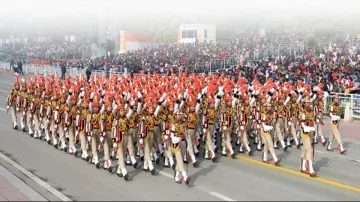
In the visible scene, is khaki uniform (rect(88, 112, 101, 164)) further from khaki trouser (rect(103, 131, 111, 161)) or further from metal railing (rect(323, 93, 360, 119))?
metal railing (rect(323, 93, 360, 119))

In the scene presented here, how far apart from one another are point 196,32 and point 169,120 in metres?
47.6

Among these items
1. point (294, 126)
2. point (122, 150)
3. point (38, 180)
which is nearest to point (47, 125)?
point (38, 180)

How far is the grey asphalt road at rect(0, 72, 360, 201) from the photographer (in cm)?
1062

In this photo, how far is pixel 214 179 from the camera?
39.3 feet

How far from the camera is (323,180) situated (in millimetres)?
11969

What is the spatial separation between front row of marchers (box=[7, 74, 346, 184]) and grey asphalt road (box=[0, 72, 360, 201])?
34 centimetres

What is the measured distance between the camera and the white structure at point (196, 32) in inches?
2320

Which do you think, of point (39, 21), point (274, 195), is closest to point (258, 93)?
point (274, 195)

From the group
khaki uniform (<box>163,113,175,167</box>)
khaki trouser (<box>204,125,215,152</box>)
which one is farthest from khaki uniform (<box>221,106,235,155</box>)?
khaki uniform (<box>163,113,175,167</box>)

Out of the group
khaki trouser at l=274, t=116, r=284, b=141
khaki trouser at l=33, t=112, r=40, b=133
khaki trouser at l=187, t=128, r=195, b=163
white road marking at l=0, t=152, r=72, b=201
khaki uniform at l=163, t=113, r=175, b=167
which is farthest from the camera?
khaki trouser at l=33, t=112, r=40, b=133

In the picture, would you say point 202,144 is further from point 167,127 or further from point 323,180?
point 323,180

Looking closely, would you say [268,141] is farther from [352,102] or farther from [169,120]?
[352,102]

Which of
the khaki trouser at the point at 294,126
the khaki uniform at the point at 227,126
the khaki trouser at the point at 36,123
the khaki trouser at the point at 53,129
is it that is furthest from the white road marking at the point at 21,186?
the khaki trouser at the point at 294,126

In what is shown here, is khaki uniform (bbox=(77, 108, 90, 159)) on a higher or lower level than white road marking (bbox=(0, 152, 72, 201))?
higher
